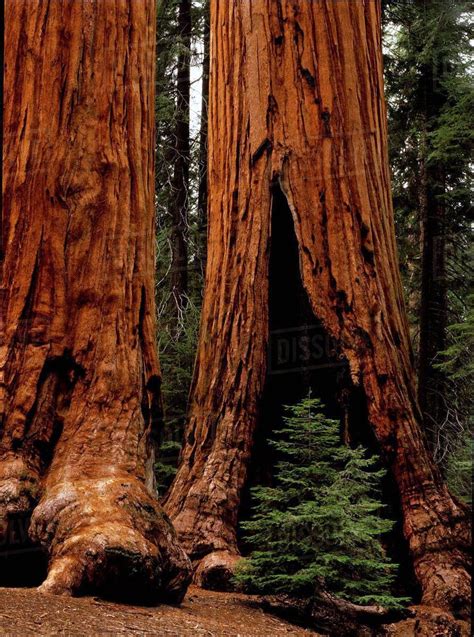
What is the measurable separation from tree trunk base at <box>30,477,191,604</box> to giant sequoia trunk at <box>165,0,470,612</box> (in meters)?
1.71

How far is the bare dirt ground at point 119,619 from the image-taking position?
333cm

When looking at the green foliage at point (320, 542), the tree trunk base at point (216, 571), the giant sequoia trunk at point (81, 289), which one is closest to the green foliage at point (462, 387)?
the green foliage at point (320, 542)

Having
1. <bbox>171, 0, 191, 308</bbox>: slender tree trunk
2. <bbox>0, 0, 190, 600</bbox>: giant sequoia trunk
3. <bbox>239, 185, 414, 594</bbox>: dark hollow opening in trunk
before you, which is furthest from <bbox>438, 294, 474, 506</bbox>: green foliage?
<bbox>171, 0, 191, 308</bbox>: slender tree trunk

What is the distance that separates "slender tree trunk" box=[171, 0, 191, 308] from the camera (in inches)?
522

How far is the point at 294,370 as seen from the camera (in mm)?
7074

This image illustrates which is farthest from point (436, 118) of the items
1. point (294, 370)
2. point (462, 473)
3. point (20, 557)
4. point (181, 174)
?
point (20, 557)

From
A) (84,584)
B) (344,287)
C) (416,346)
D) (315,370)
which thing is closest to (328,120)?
(344,287)

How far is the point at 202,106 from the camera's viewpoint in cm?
1497

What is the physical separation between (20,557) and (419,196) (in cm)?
1196

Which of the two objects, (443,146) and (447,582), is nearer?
(447,582)

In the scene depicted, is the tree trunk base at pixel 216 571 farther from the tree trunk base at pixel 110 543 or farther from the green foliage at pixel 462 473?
the green foliage at pixel 462 473

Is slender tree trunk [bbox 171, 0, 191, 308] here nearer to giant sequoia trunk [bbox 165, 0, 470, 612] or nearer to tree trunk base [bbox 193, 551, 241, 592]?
giant sequoia trunk [bbox 165, 0, 470, 612]

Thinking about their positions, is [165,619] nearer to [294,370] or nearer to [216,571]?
[216,571]

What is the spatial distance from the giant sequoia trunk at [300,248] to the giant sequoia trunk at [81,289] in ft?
4.83
